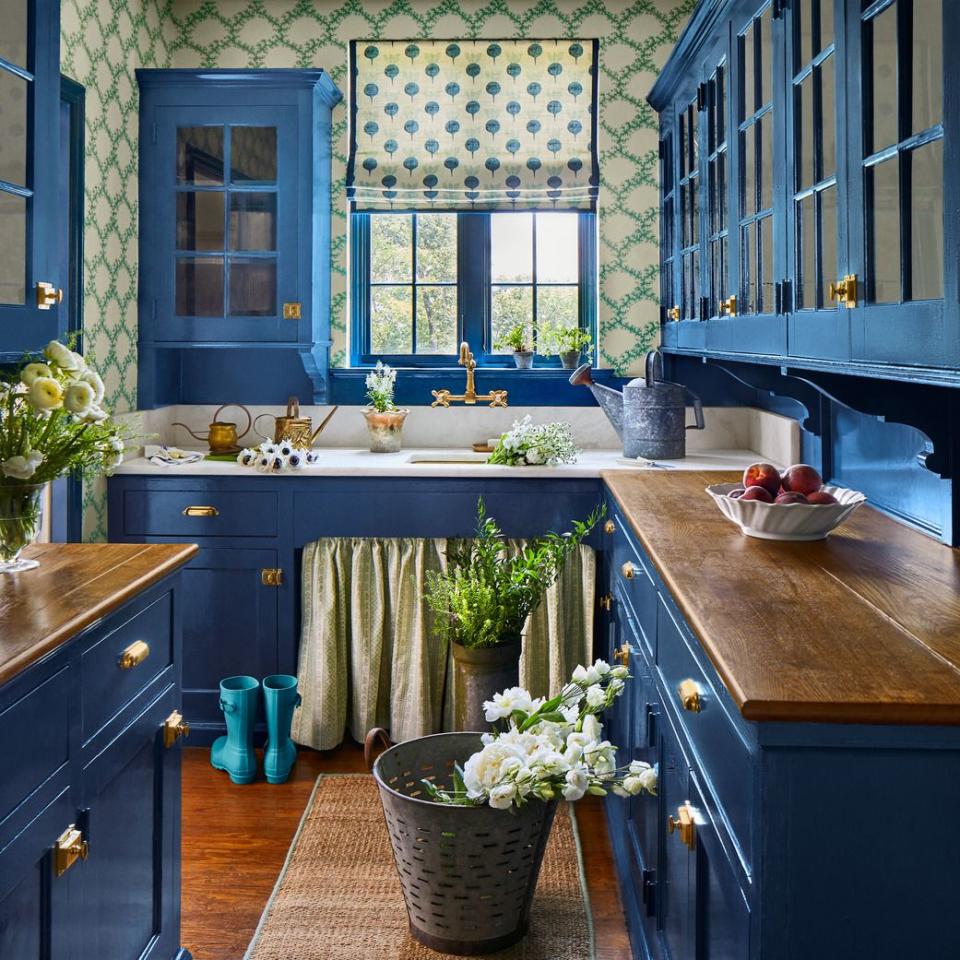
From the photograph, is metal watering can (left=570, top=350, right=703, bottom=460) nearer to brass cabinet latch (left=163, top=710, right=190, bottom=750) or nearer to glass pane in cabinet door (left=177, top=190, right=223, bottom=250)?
glass pane in cabinet door (left=177, top=190, right=223, bottom=250)

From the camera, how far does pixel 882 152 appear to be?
1749mm

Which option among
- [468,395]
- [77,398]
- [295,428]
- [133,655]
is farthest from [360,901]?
[468,395]

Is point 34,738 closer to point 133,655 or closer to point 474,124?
point 133,655

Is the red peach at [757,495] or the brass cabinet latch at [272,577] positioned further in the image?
the brass cabinet latch at [272,577]

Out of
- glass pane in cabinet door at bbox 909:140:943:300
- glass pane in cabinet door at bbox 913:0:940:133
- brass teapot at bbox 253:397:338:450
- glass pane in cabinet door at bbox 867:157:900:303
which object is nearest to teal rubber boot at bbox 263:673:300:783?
brass teapot at bbox 253:397:338:450

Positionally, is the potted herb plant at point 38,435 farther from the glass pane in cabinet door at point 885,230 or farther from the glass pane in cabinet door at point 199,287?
the glass pane in cabinet door at point 199,287

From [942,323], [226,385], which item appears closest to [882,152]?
[942,323]

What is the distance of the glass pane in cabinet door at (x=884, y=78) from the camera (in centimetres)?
169

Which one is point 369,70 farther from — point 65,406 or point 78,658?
point 78,658

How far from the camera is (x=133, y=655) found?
191cm

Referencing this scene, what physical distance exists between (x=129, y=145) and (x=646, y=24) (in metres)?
2.08

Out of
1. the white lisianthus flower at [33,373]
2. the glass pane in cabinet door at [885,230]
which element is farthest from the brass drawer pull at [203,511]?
the glass pane in cabinet door at [885,230]

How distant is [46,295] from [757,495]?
1528mm

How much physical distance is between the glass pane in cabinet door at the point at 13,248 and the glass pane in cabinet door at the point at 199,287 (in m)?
1.87
